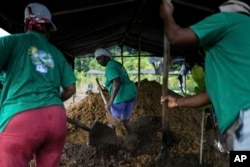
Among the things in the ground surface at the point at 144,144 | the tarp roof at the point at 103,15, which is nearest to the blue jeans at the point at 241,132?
the ground surface at the point at 144,144

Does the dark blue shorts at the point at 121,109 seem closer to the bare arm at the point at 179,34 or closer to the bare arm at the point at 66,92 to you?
the bare arm at the point at 66,92

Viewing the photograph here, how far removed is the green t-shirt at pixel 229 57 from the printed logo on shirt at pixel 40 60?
1068 mm

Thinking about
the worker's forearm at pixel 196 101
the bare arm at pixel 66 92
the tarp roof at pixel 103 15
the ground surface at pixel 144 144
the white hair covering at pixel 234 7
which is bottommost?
the ground surface at pixel 144 144

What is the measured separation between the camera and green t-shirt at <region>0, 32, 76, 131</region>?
2.29m

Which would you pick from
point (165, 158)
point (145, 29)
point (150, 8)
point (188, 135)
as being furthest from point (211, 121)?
point (145, 29)

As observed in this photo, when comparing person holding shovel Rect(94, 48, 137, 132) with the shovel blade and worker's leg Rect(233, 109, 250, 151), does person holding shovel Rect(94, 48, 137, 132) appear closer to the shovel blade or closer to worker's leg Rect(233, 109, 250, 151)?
the shovel blade

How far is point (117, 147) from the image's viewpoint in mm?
5133

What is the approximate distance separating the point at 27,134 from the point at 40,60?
19.8 inches

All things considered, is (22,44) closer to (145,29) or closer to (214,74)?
(214,74)

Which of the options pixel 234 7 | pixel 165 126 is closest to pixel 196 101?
pixel 234 7

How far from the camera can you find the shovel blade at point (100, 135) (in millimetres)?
5016

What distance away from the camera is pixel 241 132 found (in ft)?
5.94

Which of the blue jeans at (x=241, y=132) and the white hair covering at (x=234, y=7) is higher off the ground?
the white hair covering at (x=234, y=7)

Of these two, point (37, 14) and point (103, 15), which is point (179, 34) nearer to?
point (37, 14)
